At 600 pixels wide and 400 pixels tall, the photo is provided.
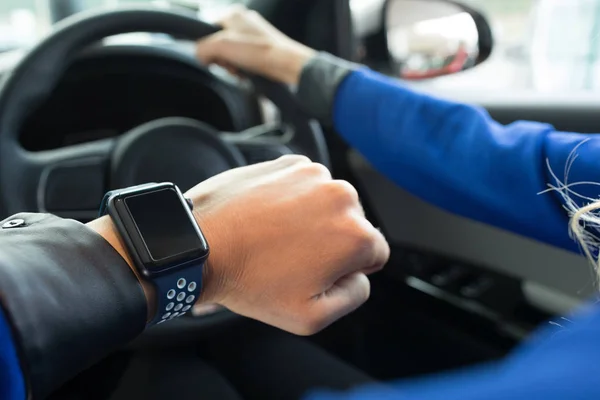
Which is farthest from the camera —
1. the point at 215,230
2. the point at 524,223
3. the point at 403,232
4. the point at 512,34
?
the point at 512,34

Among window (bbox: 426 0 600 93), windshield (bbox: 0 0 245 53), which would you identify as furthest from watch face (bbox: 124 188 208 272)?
window (bbox: 426 0 600 93)

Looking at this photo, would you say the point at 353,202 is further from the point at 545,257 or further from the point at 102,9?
the point at 545,257

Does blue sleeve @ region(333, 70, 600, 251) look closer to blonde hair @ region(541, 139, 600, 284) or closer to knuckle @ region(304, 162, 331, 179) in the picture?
blonde hair @ region(541, 139, 600, 284)

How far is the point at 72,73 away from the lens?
36.9 inches

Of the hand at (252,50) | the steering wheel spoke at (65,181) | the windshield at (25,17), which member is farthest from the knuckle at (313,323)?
the windshield at (25,17)

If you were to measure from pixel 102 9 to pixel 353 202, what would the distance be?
43 centimetres

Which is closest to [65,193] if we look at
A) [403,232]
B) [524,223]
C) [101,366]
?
[101,366]

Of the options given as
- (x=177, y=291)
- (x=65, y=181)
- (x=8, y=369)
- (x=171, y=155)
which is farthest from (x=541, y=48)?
(x=8, y=369)

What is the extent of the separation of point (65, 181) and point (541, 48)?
1.21m

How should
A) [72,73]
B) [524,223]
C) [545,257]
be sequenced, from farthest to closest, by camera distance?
[545,257]
[72,73]
[524,223]

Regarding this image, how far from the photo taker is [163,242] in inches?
21.3

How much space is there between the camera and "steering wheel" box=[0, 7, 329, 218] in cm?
76

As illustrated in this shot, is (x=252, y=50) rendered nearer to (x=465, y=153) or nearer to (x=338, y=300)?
(x=465, y=153)

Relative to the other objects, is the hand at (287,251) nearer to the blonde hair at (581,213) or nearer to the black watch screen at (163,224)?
the black watch screen at (163,224)
